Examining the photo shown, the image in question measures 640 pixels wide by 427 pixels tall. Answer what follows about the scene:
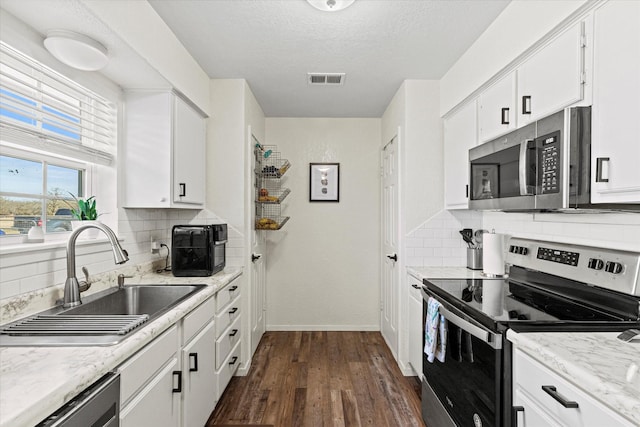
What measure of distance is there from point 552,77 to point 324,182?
2758 mm

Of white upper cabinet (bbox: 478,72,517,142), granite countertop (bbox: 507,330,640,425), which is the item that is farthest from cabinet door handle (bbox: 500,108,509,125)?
granite countertop (bbox: 507,330,640,425)

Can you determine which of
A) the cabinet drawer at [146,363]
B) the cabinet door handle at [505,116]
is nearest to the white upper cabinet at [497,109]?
the cabinet door handle at [505,116]

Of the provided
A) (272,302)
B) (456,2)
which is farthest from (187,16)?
(272,302)

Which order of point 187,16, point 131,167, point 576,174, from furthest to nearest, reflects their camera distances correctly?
point 131,167 → point 187,16 → point 576,174

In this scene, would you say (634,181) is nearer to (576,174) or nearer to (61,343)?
(576,174)

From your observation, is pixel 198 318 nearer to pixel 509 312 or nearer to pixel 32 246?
pixel 32 246

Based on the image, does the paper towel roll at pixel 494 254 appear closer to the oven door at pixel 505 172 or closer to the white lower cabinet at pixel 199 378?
the oven door at pixel 505 172

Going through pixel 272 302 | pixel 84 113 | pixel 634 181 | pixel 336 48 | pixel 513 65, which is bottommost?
pixel 272 302

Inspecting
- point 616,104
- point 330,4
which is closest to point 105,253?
point 330,4

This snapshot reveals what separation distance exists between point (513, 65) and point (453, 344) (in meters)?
1.52

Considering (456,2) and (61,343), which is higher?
(456,2)

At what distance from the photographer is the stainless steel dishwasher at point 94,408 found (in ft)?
3.01

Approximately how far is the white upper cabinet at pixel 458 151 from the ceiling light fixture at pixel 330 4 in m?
1.12

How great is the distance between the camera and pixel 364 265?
419 cm
